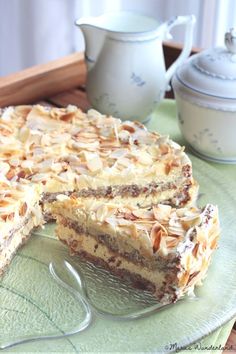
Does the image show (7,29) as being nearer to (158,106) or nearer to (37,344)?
(158,106)

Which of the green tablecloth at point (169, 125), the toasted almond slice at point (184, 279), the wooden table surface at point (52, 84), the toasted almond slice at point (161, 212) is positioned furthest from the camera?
the wooden table surface at point (52, 84)

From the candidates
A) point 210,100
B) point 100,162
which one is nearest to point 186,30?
point 210,100

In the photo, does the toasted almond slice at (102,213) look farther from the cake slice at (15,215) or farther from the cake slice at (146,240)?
the cake slice at (15,215)

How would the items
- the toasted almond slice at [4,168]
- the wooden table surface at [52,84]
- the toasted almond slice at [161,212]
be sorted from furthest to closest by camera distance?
the wooden table surface at [52,84]
the toasted almond slice at [4,168]
the toasted almond slice at [161,212]

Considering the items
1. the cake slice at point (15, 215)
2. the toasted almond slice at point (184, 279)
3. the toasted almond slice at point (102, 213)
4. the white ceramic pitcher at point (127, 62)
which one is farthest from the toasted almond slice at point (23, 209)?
the white ceramic pitcher at point (127, 62)

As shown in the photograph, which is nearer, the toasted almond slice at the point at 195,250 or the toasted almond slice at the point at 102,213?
the toasted almond slice at the point at 195,250

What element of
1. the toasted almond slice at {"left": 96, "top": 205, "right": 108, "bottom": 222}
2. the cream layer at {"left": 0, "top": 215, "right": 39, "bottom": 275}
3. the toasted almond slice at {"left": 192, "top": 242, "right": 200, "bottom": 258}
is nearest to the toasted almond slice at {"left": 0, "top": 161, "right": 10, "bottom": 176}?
the cream layer at {"left": 0, "top": 215, "right": 39, "bottom": 275}

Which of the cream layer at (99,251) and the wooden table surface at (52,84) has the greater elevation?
the wooden table surface at (52,84)
